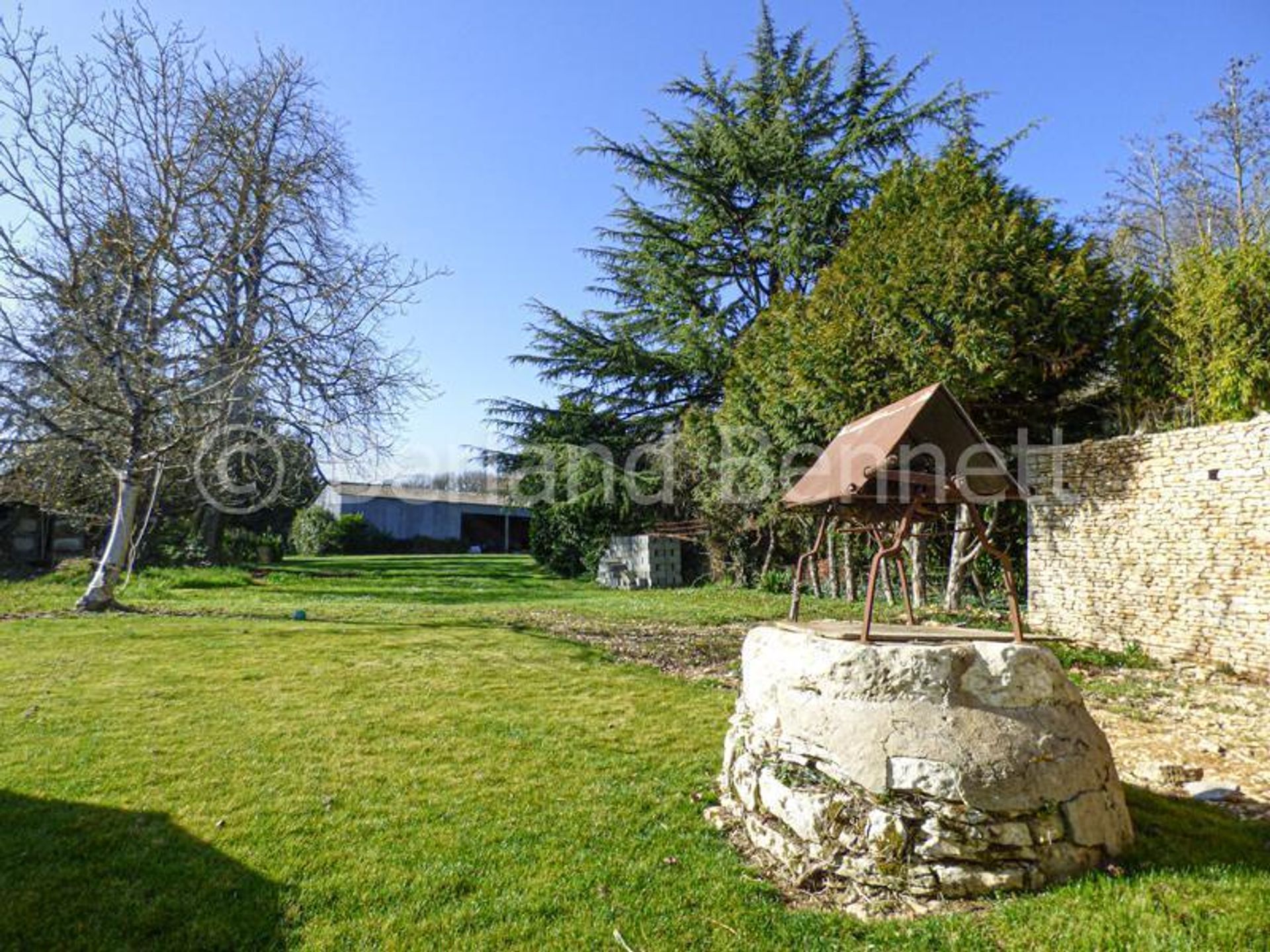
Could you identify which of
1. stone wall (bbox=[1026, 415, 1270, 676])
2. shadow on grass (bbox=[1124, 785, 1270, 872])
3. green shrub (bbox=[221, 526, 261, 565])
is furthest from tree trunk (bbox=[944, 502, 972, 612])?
green shrub (bbox=[221, 526, 261, 565])

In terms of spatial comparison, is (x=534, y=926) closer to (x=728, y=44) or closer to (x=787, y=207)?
(x=787, y=207)

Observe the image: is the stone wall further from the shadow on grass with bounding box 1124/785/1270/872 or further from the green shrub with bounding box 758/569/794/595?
the green shrub with bounding box 758/569/794/595

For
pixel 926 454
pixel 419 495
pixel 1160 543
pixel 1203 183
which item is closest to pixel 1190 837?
pixel 926 454

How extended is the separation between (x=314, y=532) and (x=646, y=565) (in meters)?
18.3

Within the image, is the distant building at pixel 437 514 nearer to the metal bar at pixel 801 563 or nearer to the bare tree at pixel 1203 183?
the bare tree at pixel 1203 183

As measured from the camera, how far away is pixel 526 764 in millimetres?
4309

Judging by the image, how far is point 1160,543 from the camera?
25.5 ft

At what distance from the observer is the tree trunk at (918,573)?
36.6 ft

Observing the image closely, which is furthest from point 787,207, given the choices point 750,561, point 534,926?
point 534,926

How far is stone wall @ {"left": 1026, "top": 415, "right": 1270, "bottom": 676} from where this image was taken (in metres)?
6.81

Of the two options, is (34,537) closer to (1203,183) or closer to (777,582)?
(777,582)

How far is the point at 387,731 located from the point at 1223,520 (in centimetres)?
873

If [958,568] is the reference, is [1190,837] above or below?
below

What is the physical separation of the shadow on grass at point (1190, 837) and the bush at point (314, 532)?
100ft
